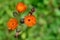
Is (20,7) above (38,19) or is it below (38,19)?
above

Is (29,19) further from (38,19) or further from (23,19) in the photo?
(38,19)

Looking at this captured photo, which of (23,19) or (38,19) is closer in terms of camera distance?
(23,19)

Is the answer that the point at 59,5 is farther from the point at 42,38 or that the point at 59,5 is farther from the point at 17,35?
the point at 17,35

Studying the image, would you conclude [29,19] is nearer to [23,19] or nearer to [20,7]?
[23,19]

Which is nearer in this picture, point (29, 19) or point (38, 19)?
point (29, 19)

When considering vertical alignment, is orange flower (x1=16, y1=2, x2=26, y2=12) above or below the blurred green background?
above

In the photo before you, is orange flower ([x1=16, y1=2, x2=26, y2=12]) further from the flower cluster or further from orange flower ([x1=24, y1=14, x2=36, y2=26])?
orange flower ([x1=24, y1=14, x2=36, y2=26])

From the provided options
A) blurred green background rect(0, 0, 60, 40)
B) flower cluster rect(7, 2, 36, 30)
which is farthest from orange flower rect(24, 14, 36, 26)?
blurred green background rect(0, 0, 60, 40)

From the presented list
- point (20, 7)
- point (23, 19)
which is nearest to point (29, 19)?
point (23, 19)

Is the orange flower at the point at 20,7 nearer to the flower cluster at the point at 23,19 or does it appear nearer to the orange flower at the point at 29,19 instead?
the flower cluster at the point at 23,19
